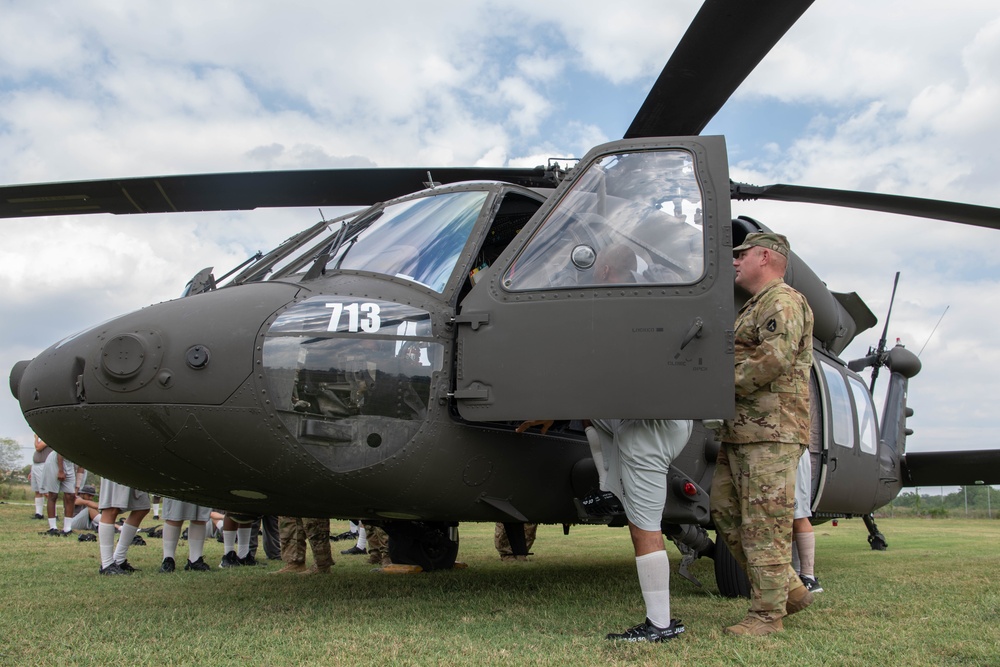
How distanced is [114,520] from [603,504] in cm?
504

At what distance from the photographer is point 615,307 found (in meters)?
4.18

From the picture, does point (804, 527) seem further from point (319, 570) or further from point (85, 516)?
point (85, 516)

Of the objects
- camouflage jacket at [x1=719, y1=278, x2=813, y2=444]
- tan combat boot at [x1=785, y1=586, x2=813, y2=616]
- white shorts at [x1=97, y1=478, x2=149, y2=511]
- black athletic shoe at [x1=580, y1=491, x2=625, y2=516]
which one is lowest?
tan combat boot at [x1=785, y1=586, x2=813, y2=616]

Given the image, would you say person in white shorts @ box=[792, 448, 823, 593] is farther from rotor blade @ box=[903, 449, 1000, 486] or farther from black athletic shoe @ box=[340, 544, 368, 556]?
black athletic shoe @ box=[340, 544, 368, 556]

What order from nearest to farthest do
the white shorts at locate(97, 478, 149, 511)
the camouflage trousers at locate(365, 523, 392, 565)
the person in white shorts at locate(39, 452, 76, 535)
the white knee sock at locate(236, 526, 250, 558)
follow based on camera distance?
the white shorts at locate(97, 478, 149, 511), the camouflage trousers at locate(365, 523, 392, 565), the white knee sock at locate(236, 526, 250, 558), the person in white shorts at locate(39, 452, 76, 535)

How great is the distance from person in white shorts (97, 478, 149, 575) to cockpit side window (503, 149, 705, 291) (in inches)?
192

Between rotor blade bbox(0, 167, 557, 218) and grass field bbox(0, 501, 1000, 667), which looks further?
rotor blade bbox(0, 167, 557, 218)

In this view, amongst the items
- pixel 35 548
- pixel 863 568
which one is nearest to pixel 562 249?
pixel 863 568

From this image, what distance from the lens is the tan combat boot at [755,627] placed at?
13.1ft

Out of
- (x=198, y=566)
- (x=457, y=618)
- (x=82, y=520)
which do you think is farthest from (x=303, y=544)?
(x=82, y=520)

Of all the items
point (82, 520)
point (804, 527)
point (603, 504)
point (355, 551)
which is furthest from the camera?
point (82, 520)

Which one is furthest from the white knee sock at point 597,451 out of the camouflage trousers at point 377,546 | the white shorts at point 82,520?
the white shorts at point 82,520

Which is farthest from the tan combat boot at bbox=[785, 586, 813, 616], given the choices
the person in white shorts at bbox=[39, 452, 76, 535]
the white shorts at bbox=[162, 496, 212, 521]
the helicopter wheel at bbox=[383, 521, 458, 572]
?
the person in white shorts at bbox=[39, 452, 76, 535]

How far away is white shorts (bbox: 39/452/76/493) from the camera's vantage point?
12648 mm
